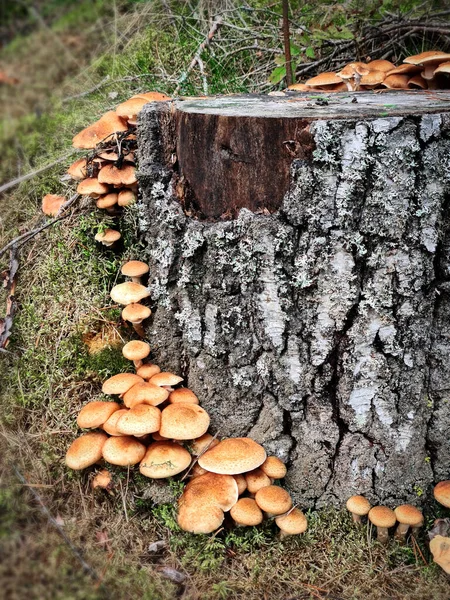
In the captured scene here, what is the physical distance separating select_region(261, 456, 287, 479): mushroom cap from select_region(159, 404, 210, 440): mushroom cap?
422 millimetres

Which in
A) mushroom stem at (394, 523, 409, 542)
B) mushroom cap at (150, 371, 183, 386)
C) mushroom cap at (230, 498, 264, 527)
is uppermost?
mushroom cap at (150, 371, 183, 386)

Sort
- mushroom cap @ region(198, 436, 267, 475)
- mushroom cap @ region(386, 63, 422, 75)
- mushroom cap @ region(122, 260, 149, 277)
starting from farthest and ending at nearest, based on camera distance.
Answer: mushroom cap @ region(386, 63, 422, 75) → mushroom cap @ region(122, 260, 149, 277) → mushroom cap @ region(198, 436, 267, 475)

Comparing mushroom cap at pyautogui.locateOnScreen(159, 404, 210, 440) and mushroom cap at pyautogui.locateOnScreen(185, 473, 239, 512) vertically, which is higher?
mushroom cap at pyautogui.locateOnScreen(159, 404, 210, 440)

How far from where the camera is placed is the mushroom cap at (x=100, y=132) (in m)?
3.80

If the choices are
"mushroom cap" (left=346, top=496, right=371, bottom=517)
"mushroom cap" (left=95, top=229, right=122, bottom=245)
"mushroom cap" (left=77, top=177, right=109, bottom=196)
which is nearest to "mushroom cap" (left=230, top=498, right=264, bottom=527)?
"mushroom cap" (left=346, top=496, right=371, bottom=517)

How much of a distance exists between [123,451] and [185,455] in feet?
1.11

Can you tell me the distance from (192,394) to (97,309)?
3.12 feet

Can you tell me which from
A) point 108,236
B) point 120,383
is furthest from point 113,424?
point 108,236

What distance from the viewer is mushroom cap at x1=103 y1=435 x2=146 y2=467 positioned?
290 cm

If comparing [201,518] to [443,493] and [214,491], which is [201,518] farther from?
[443,493]

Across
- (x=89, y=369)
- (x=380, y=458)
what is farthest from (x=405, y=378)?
(x=89, y=369)

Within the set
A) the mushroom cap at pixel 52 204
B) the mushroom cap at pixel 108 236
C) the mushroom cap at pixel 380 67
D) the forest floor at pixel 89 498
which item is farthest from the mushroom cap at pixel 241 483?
the mushroom cap at pixel 380 67

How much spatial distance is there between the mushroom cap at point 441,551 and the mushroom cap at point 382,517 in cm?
22

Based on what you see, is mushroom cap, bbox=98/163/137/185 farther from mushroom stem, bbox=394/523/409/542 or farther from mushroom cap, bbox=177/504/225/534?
mushroom stem, bbox=394/523/409/542
